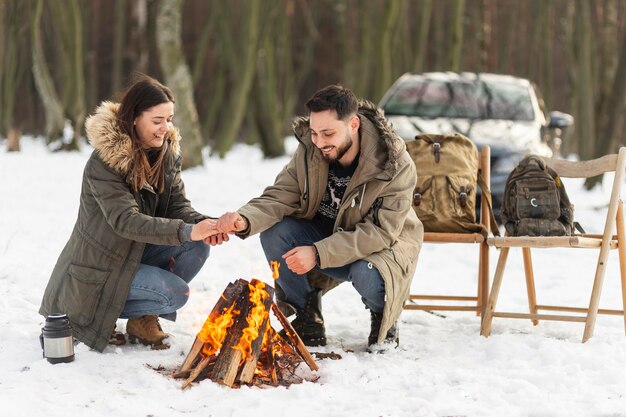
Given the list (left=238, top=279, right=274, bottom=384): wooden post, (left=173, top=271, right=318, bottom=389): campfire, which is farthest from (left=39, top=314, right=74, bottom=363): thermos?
(left=238, top=279, right=274, bottom=384): wooden post

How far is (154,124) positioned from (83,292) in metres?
0.92

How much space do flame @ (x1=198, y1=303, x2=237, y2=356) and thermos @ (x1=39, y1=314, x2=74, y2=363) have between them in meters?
0.63

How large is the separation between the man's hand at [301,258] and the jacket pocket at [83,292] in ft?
3.01

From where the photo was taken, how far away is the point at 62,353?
3842 millimetres

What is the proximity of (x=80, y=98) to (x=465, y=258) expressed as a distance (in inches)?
417

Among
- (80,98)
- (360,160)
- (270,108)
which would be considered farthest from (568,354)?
(80,98)

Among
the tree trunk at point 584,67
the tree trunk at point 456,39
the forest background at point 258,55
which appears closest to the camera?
the forest background at point 258,55

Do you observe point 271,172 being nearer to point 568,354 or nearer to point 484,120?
point 484,120

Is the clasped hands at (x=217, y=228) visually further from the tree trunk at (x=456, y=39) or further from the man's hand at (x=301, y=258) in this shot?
the tree trunk at (x=456, y=39)

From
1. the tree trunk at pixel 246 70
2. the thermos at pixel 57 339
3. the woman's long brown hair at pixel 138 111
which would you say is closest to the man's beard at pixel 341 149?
the woman's long brown hair at pixel 138 111

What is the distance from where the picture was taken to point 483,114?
919 centimetres

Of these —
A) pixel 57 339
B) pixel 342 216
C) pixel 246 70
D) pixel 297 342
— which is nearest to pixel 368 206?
pixel 342 216

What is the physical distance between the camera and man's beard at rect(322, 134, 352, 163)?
432 centimetres

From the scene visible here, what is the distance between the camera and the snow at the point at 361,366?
3516mm
